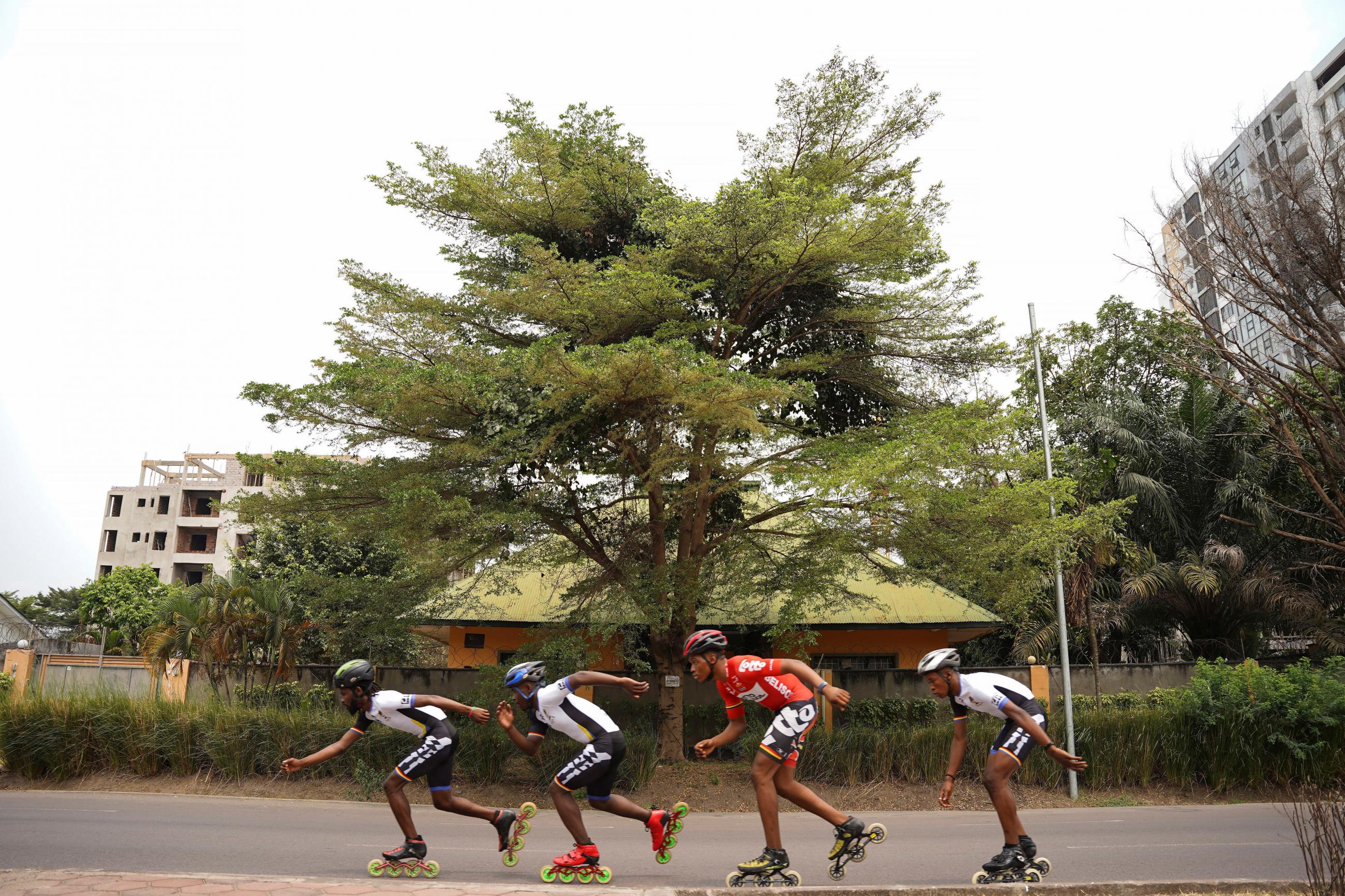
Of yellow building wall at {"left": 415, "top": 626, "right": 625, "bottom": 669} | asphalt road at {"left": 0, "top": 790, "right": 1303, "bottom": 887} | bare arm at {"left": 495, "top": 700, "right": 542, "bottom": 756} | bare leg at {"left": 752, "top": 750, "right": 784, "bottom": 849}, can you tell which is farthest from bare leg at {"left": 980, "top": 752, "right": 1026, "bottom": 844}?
yellow building wall at {"left": 415, "top": 626, "right": 625, "bottom": 669}

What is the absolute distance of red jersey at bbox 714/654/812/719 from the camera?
23.3 ft

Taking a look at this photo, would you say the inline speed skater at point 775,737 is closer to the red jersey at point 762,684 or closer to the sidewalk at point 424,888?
the red jersey at point 762,684

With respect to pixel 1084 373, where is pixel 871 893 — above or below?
below

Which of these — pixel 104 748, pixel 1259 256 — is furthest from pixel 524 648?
pixel 1259 256

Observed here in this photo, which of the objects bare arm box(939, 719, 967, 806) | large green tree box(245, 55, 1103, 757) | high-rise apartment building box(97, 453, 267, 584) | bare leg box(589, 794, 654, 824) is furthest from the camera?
high-rise apartment building box(97, 453, 267, 584)

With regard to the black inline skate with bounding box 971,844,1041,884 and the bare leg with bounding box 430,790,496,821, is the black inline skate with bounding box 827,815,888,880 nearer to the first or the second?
the black inline skate with bounding box 971,844,1041,884

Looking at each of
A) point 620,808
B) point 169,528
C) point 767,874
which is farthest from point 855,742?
point 169,528

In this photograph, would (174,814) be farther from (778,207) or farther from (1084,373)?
(1084,373)

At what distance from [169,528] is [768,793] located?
71.5 m

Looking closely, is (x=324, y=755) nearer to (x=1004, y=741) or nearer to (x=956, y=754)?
(x=956, y=754)

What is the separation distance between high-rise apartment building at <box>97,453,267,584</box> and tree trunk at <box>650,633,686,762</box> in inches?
2245

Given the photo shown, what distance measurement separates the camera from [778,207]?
14391 mm

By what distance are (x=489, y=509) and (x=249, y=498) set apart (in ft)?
14.4

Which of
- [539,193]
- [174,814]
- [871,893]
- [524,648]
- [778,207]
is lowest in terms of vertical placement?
[174,814]
